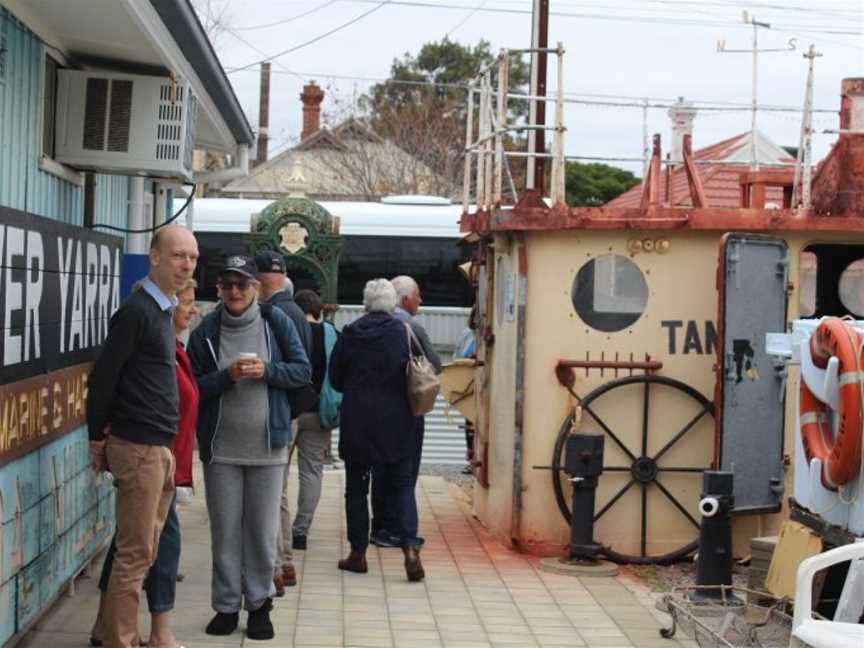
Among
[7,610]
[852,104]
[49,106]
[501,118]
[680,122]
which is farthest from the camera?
[680,122]

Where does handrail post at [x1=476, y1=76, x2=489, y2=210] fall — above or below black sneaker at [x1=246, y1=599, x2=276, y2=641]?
above

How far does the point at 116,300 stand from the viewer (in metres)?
9.33

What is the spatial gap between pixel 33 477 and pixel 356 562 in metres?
3.23

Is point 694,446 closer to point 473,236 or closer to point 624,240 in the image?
point 624,240

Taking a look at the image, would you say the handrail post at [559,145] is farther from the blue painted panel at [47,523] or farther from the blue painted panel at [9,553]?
the blue painted panel at [9,553]

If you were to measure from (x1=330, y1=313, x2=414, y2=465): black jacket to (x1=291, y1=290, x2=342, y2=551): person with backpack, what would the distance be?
42 cm

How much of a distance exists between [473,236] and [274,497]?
494 centimetres

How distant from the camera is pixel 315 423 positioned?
10398 mm

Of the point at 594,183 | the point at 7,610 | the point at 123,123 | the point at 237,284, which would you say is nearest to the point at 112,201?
the point at 123,123

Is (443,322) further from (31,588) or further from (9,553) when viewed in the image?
(9,553)

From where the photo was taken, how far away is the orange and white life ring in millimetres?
7031

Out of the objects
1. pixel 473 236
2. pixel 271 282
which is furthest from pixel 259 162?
pixel 271 282

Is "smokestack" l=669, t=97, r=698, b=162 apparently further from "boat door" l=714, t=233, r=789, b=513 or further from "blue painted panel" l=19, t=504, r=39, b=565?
"blue painted panel" l=19, t=504, r=39, b=565

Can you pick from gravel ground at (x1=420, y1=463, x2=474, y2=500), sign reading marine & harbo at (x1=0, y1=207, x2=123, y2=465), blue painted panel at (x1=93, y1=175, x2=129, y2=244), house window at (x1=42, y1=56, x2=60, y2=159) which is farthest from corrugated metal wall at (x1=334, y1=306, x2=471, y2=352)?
house window at (x1=42, y1=56, x2=60, y2=159)
